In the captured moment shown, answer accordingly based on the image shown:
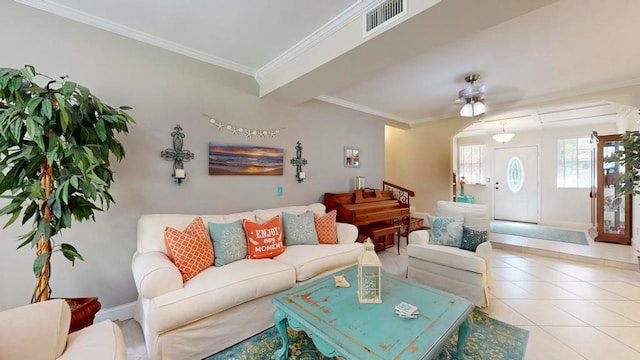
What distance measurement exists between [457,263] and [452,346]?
90 centimetres

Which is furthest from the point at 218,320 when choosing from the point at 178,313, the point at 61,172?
the point at 61,172

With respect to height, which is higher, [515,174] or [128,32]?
[128,32]

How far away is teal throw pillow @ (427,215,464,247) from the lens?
283cm

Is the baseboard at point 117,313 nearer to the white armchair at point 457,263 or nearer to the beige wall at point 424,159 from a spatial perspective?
→ the white armchair at point 457,263

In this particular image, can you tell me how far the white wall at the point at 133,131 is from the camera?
193cm

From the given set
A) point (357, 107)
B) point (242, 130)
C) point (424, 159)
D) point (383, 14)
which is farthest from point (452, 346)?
point (424, 159)

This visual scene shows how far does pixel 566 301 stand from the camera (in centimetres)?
253

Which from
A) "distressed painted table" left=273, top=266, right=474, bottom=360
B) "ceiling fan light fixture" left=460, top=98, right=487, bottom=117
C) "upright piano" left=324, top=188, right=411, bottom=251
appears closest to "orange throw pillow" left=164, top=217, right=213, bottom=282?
"distressed painted table" left=273, top=266, right=474, bottom=360

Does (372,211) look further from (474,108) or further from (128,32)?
(128,32)

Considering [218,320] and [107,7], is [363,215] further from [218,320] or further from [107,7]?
[107,7]

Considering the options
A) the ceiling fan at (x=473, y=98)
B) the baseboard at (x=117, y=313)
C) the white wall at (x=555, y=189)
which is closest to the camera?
the baseboard at (x=117, y=313)

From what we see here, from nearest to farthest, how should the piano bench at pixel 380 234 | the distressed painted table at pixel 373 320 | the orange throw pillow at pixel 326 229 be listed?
the distressed painted table at pixel 373 320 → the orange throw pillow at pixel 326 229 → the piano bench at pixel 380 234

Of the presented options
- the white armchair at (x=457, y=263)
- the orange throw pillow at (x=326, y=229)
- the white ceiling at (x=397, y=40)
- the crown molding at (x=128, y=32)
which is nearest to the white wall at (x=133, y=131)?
the crown molding at (x=128, y=32)

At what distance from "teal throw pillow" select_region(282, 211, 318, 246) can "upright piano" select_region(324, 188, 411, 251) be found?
807 millimetres
